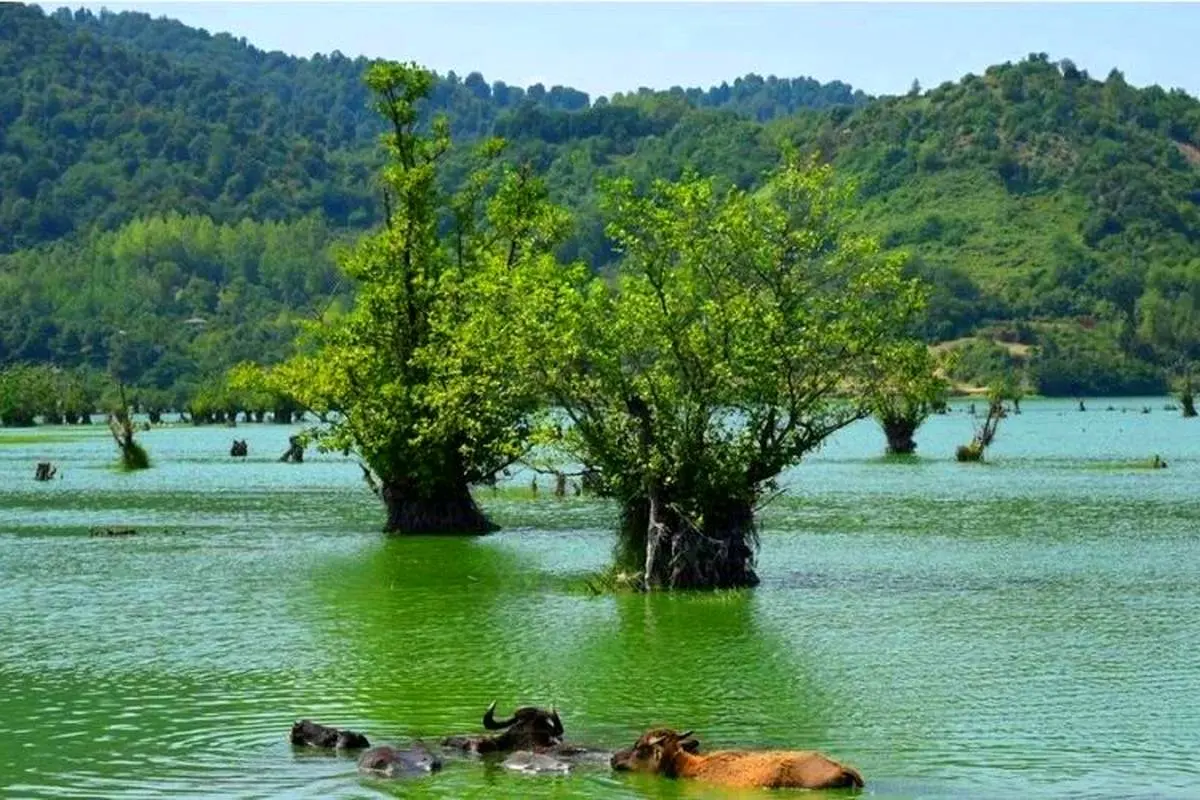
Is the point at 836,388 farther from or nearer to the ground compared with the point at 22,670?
farther from the ground

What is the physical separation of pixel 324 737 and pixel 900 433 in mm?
75840

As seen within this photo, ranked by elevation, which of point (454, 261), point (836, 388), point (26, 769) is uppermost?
point (454, 261)

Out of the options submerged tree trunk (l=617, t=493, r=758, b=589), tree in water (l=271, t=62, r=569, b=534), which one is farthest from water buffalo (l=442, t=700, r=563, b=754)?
tree in water (l=271, t=62, r=569, b=534)

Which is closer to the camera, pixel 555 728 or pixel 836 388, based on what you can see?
pixel 555 728

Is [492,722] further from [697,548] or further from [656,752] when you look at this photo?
[697,548]

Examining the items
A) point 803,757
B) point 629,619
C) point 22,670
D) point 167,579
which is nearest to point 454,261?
point 167,579

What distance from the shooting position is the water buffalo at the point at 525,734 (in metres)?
19.8

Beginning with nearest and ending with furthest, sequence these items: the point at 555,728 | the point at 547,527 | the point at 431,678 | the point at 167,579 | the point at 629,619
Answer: the point at 555,728 → the point at 431,678 → the point at 629,619 → the point at 167,579 → the point at 547,527

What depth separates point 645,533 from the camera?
35750 millimetres

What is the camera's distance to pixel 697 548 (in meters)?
34.8

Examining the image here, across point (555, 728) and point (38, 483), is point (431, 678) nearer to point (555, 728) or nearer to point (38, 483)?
point (555, 728)

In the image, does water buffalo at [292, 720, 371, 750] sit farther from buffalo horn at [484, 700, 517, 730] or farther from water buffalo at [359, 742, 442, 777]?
buffalo horn at [484, 700, 517, 730]

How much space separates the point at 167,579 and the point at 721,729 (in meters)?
19.2

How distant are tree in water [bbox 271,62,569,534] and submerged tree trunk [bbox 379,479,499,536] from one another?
2 centimetres
